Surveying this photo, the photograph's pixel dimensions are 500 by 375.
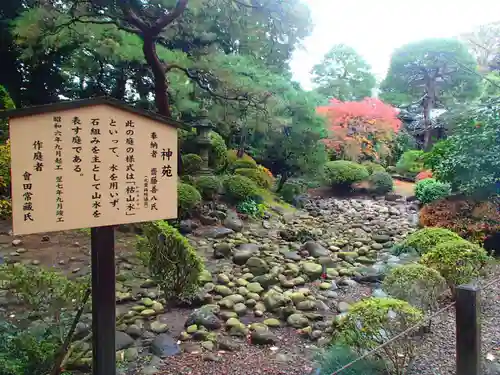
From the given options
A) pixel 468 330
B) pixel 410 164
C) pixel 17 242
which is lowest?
pixel 17 242

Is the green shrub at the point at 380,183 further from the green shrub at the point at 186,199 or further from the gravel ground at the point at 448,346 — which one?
the gravel ground at the point at 448,346

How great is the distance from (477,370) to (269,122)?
5.89 metres

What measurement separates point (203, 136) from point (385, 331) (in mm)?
7154

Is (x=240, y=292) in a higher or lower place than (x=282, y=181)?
lower

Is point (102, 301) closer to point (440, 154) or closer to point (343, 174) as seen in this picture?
point (440, 154)

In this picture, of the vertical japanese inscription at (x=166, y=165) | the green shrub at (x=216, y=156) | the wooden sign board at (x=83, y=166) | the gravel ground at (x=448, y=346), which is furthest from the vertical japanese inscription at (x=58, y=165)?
the green shrub at (x=216, y=156)

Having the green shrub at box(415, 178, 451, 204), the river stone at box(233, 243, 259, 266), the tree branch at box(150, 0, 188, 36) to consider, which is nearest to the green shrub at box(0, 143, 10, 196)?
the tree branch at box(150, 0, 188, 36)

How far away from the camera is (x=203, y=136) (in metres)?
9.34

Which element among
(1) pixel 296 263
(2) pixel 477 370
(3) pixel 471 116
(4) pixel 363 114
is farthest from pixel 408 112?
(2) pixel 477 370

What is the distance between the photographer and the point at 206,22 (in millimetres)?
7789

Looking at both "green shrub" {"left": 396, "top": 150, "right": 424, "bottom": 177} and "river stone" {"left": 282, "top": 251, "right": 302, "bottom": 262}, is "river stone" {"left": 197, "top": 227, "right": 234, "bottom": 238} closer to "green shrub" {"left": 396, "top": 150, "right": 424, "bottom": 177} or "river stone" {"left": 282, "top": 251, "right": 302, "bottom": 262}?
"river stone" {"left": 282, "top": 251, "right": 302, "bottom": 262}

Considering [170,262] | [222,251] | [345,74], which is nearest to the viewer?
[170,262]

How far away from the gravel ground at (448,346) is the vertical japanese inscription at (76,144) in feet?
A: 8.28

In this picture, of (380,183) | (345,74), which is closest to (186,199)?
(380,183)
